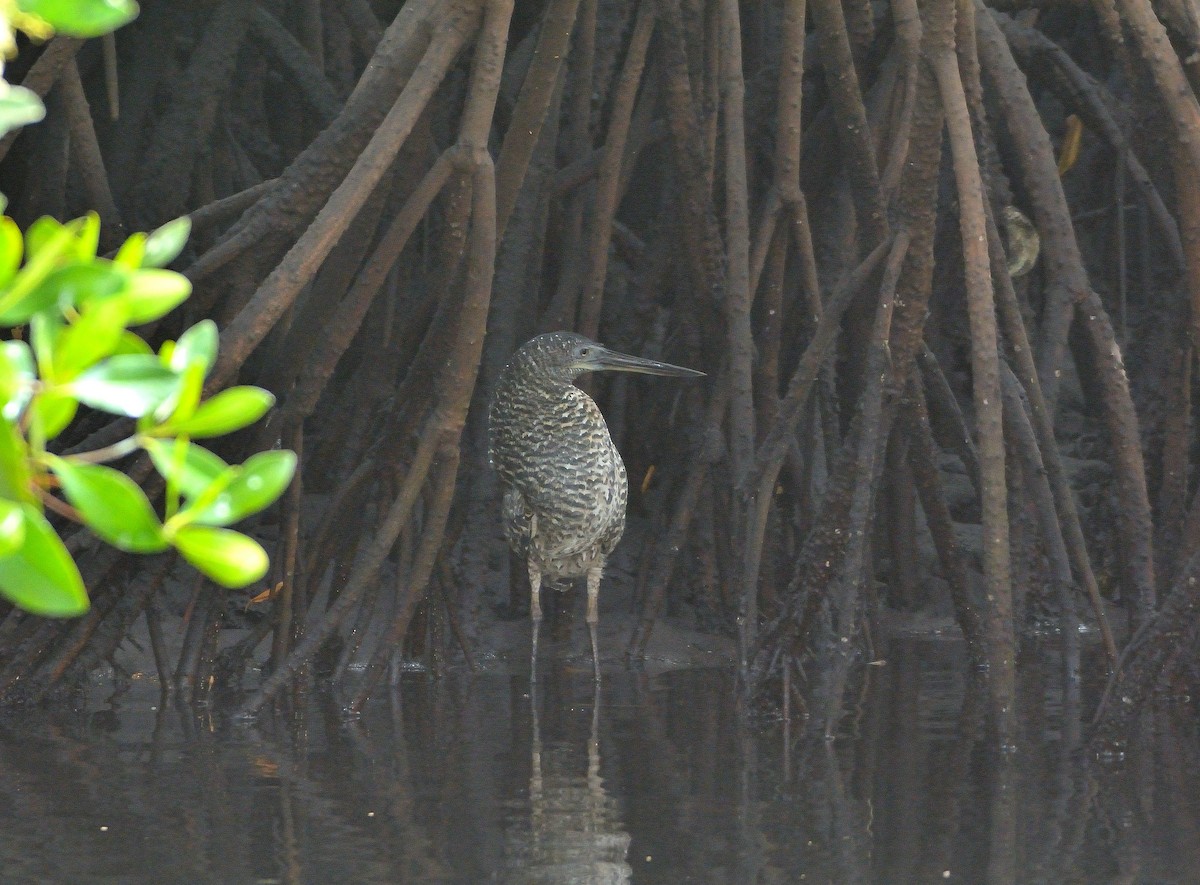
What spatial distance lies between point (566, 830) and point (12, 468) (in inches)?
91.2

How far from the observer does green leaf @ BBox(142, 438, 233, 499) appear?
0.79 meters

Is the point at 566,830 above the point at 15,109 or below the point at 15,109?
below

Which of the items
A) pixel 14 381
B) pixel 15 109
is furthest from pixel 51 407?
pixel 15 109

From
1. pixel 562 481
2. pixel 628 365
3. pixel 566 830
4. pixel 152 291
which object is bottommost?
pixel 566 830

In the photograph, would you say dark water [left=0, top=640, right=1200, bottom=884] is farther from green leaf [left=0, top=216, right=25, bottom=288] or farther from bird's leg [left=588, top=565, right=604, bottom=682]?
green leaf [left=0, top=216, right=25, bottom=288]

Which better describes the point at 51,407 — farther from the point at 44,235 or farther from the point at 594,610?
the point at 594,610

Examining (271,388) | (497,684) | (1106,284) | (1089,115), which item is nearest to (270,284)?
(271,388)

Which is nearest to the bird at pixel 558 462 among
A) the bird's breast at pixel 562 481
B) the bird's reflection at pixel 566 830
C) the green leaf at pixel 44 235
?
the bird's breast at pixel 562 481

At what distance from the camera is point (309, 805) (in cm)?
312

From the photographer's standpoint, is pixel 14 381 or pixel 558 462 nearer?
pixel 14 381

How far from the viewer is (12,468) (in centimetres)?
76

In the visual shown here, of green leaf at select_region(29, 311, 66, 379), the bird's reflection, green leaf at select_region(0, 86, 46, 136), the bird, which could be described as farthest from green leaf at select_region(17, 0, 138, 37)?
the bird

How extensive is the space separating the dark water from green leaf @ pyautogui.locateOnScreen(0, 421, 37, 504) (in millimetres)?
→ 2025

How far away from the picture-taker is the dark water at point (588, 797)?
272cm
